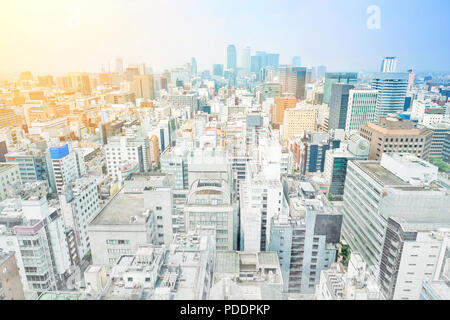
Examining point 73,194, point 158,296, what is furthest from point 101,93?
point 158,296

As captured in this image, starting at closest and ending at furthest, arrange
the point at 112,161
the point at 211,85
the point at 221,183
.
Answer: the point at 221,183 < the point at 112,161 < the point at 211,85

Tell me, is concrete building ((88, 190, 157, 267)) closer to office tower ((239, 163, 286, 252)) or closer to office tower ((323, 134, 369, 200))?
office tower ((239, 163, 286, 252))

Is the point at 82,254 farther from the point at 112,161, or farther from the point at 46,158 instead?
the point at 112,161

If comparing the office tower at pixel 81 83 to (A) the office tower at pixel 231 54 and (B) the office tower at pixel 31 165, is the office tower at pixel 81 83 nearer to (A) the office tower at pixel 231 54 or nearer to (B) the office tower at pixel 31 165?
(B) the office tower at pixel 31 165

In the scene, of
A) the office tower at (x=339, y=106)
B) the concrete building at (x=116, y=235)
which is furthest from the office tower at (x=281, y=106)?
the concrete building at (x=116, y=235)

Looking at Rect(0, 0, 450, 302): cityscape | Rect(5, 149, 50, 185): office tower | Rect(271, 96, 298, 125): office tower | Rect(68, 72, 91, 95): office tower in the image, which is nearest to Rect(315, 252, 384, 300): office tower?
Rect(0, 0, 450, 302): cityscape
